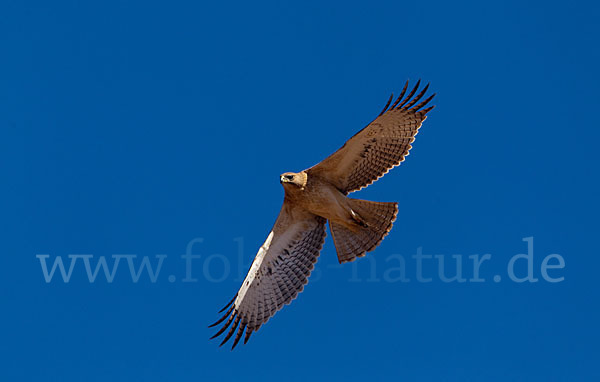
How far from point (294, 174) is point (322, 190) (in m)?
0.48

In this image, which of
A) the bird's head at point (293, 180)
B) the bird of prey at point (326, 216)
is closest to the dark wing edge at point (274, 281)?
the bird of prey at point (326, 216)

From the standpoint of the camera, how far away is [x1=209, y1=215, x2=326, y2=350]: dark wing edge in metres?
13.5

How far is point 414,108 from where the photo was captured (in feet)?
43.6

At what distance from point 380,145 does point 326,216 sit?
1289 millimetres

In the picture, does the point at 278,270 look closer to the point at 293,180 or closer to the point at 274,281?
the point at 274,281

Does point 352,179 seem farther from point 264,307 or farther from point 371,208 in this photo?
point 264,307

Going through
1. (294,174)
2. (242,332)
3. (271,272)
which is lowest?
(242,332)

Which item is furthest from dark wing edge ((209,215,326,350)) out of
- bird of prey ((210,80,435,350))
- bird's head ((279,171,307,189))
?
bird's head ((279,171,307,189))

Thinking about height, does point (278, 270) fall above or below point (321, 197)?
below

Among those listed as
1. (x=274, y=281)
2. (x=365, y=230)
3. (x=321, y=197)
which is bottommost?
(x=274, y=281)

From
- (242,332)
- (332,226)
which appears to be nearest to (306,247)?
(332,226)

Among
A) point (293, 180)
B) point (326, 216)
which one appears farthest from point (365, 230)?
point (293, 180)

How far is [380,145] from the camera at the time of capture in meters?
13.4

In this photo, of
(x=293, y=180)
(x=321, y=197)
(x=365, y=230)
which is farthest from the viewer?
(x=365, y=230)
